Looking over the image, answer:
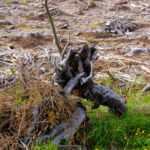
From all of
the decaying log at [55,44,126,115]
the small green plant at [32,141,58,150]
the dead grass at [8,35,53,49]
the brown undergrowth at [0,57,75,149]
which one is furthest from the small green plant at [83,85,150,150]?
the dead grass at [8,35,53,49]

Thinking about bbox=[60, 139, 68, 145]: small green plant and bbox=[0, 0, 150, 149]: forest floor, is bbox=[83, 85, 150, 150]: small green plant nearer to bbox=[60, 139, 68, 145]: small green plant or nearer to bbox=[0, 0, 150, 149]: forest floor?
bbox=[0, 0, 150, 149]: forest floor

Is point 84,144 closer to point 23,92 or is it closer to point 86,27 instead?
point 23,92

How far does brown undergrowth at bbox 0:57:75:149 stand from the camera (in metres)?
3.48

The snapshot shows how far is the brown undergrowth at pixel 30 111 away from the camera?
11.4ft

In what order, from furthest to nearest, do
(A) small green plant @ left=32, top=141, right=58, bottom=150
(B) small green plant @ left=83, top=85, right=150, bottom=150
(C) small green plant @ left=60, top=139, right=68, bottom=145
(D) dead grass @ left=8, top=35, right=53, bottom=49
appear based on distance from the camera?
(D) dead grass @ left=8, top=35, right=53, bottom=49
(B) small green plant @ left=83, top=85, right=150, bottom=150
(C) small green plant @ left=60, top=139, right=68, bottom=145
(A) small green plant @ left=32, top=141, right=58, bottom=150

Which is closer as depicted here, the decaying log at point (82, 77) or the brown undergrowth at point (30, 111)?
the brown undergrowth at point (30, 111)

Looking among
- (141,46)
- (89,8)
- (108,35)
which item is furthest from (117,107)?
(89,8)

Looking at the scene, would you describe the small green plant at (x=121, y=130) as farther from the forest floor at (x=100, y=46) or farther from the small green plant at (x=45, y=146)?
the small green plant at (x=45, y=146)

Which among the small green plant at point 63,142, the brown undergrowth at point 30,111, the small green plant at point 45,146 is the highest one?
the brown undergrowth at point 30,111

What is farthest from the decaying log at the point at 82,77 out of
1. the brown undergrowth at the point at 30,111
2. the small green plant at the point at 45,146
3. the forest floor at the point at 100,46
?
the small green plant at the point at 45,146

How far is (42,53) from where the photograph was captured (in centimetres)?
927

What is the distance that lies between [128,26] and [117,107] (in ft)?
31.6

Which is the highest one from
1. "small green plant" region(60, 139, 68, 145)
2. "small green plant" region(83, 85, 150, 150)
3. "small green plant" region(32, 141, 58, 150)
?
"small green plant" region(32, 141, 58, 150)

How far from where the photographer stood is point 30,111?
3.69 meters
